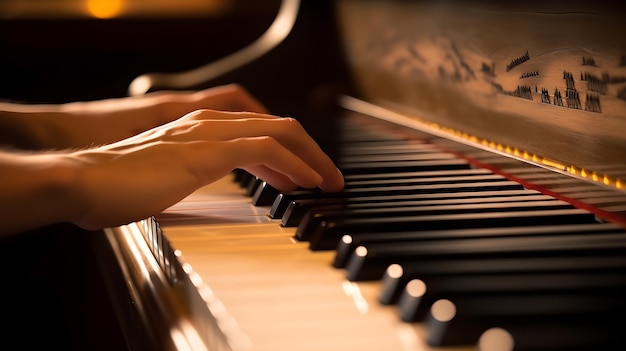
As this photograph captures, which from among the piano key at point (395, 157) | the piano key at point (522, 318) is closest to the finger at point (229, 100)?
the piano key at point (395, 157)

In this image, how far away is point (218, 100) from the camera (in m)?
1.63

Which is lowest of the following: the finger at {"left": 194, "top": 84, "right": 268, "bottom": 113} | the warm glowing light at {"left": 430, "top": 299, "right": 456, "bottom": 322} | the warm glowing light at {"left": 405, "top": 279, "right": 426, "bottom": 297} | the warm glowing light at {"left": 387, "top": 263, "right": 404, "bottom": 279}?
the finger at {"left": 194, "top": 84, "right": 268, "bottom": 113}

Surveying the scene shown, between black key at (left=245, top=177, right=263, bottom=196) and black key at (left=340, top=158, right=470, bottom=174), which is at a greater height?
black key at (left=340, top=158, right=470, bottom=174)

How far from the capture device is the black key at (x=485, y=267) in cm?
69

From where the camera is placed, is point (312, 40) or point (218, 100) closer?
point (218, 100)

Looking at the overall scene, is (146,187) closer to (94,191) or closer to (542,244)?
(94,191)

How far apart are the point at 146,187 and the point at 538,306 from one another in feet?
1.78

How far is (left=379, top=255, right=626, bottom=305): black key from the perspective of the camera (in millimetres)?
687

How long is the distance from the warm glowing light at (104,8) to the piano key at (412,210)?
2.27 m

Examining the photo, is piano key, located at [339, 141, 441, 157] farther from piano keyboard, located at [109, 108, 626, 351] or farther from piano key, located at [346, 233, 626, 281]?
piano key, located at [346, 233, 626, 281]

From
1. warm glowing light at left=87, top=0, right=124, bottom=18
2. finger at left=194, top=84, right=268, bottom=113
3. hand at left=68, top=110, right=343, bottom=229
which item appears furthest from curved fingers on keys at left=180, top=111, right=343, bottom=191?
warm glowing light at left=87, top=0, right=124, bottom=18

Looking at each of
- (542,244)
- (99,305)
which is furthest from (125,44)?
(542,244)

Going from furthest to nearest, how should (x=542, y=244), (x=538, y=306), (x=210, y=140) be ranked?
1. (x=210, y=140)
2. (x=542, y=244)
3. (x=538, y=306)

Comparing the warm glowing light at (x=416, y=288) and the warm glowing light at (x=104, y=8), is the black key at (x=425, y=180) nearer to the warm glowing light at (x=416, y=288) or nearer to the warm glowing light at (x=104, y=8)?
the warm glowing light at (x=416, y=288)
